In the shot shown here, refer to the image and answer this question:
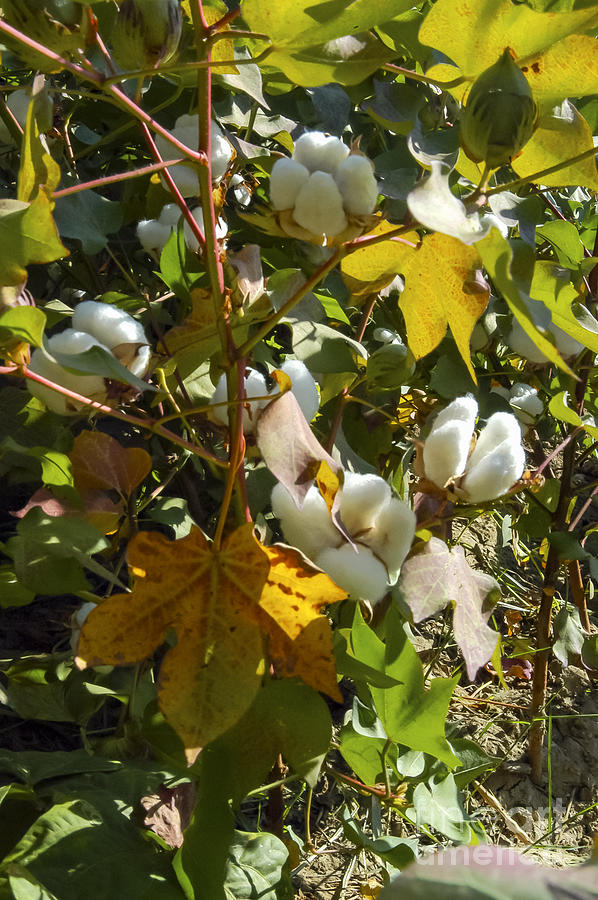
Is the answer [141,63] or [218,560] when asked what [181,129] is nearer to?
[141,63]

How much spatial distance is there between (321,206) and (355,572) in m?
0.23

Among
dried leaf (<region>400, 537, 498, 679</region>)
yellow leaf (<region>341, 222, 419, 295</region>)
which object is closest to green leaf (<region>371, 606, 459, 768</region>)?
dried leaf (<region>400, 537, 498, 679</region>)

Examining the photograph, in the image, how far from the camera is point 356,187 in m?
0.49

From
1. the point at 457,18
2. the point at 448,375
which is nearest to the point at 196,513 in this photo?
the point at 448,375

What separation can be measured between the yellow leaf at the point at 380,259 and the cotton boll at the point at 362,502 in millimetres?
147

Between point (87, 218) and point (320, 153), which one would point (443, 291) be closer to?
point (320, 153)

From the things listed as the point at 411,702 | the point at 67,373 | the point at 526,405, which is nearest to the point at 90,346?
the point at 67,373

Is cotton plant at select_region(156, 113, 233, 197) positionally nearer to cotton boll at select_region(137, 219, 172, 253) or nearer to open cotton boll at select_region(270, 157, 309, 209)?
cotton boll at select_region(137, 219, 172, 253)

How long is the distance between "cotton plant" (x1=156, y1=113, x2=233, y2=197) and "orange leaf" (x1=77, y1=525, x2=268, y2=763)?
338mm

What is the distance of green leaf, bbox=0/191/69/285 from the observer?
1.40ft

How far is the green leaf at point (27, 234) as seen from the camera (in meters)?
0.43

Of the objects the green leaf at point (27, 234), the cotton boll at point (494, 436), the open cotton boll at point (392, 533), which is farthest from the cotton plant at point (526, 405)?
the green leaf at point (27, 234)

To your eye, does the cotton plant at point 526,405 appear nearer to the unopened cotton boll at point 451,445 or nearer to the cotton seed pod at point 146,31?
A: the unopened cotton boll at point 451,445

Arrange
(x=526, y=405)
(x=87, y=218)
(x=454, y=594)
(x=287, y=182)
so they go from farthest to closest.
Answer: (x=526, y=405)
(x=87, y=218)
(x=454, y=594)
(x=287, y=182)
